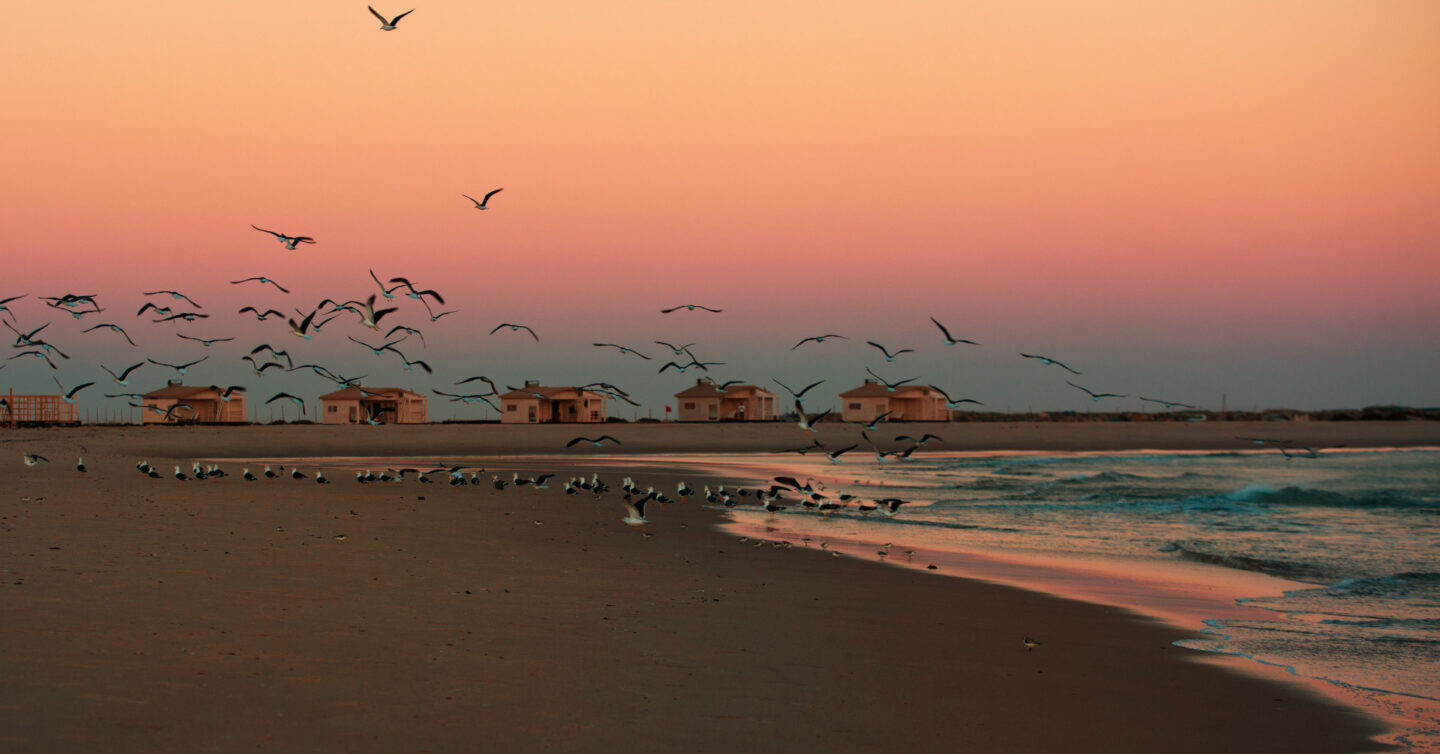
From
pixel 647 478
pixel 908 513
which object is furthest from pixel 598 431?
pixel 908 513

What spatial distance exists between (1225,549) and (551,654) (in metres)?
14.0

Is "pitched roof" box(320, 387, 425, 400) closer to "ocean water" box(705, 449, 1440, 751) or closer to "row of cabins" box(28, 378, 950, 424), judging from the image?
"row of cabins" box(28, 378, 950, 424)

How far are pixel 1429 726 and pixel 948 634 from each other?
3.69 m

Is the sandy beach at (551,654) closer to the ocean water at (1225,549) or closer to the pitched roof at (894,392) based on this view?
the ocean water at (1225,549)

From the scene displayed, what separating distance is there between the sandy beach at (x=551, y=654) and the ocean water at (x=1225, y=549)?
106cm

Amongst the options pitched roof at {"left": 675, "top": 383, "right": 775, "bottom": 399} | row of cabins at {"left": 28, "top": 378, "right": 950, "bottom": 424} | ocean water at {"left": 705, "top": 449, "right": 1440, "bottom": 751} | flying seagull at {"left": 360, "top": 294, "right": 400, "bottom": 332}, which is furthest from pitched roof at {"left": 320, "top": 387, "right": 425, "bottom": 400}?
flying seagull at {"left": 360, "top": 294, "right": 400, "bottom": 332}

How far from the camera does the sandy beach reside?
19.9 ft

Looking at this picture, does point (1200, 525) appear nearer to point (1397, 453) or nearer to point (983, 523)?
point (983, 523)

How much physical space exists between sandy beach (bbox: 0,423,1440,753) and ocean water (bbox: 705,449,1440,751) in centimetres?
106

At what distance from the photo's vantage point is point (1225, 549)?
17641mm

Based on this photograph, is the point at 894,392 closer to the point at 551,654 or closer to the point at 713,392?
the point at 713,392

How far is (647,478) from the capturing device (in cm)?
3162

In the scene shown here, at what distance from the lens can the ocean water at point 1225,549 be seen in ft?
32.1

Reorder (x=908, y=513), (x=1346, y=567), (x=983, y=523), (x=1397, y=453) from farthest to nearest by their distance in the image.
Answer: (x=1397, y=453) → (x=908, y=513) → (x=983, y=523) → (x=1346, y=567)
